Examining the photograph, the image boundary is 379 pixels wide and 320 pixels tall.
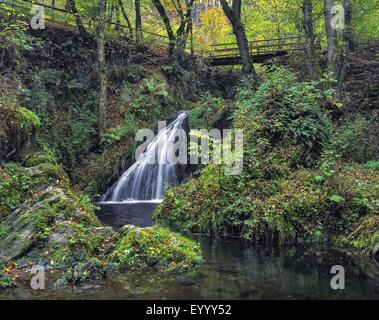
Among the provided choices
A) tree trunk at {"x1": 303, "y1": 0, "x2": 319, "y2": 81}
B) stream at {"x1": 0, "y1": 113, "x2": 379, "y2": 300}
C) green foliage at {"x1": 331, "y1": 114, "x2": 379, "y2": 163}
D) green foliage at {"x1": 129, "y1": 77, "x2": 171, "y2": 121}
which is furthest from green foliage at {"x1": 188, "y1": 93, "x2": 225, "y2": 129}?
stream at {"x1": 0, "y1": 113, "x2": 379, "y2": 300}

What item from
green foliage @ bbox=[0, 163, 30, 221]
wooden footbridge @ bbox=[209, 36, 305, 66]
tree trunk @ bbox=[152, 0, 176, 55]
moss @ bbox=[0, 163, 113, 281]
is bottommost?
moss @ bbox=[0, 163, 113, 281]

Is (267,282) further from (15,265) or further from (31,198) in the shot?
(31,198)

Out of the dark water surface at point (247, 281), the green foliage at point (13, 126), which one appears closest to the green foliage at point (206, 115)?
the green foliage at point (13, 126)

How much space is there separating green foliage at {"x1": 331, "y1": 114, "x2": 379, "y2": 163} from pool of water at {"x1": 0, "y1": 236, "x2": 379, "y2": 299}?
6.11 metres

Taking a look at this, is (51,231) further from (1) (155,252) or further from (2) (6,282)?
(1) (155,252)

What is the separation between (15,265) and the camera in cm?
750

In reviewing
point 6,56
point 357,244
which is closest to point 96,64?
point 6,56

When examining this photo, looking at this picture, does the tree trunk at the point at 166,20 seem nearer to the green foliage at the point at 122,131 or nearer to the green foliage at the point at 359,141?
the green foliage at the point at 122,131

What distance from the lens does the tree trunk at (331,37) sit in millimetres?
15648

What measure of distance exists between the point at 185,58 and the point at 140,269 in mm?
19710

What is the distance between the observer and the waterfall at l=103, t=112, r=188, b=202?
16656 mm

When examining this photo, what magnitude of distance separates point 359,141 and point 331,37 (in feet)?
15.4

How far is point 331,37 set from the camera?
52.5 ft

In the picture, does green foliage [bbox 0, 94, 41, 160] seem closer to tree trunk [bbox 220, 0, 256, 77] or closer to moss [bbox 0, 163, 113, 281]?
moss [bbox 0, 163, 113, 281]
